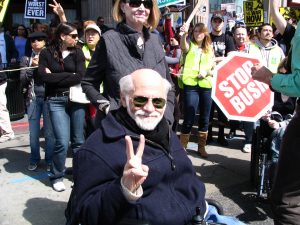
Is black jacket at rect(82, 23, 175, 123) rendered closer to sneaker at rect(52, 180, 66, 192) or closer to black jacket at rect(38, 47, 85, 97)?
black jacket at rect(38, 47, 85, 97)

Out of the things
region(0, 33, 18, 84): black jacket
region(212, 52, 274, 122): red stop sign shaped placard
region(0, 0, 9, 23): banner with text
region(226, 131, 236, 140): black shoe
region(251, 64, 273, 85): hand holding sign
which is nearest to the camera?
region(251, 64, 273, 85): hand holding sign

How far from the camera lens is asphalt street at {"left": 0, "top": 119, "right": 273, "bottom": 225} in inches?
146

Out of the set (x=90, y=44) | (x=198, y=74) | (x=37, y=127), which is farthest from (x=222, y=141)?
(x=37, y=127)

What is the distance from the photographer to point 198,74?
5.19 metres

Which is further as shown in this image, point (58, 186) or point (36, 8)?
point (36, 8)

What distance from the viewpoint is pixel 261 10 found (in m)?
8.37

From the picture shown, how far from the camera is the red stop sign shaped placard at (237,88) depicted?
4262mm

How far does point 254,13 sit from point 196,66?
385 cm

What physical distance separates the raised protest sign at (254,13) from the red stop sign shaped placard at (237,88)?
4373 millimetres

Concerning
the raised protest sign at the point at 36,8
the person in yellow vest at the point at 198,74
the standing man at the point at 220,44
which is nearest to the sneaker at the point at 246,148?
the standing man at the point at 220,44

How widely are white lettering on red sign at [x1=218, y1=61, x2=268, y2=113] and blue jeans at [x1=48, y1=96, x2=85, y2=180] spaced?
1460mm

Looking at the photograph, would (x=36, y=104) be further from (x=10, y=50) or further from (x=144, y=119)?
(x=10, y=50)

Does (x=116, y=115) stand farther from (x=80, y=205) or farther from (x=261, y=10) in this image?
(x=261, y=10)

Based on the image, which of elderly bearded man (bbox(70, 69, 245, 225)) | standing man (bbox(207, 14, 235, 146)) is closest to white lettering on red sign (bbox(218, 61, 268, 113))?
standing man (bbox(207, 14, 235, 146))
